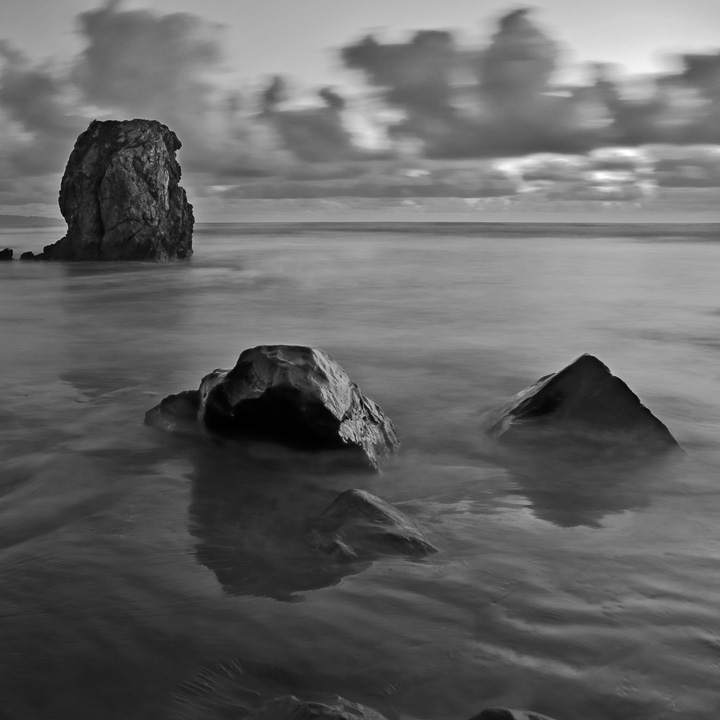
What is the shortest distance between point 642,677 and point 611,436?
277cm

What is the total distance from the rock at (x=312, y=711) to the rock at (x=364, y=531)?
38.9 inches

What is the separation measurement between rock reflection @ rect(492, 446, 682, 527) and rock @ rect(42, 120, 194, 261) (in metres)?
23.4

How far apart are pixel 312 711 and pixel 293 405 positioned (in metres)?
2.76

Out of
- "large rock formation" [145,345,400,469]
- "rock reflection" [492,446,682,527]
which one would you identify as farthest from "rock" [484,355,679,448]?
"large rock formation" [145,345,400,469]

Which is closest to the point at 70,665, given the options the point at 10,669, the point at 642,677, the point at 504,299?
the point at 10,669

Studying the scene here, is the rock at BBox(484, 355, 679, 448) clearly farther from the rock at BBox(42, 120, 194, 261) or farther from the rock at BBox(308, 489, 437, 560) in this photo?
the rock at BBox(42, 120, 194, 261)

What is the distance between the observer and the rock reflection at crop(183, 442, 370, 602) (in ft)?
10.1

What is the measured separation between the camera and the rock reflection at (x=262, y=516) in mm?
3074

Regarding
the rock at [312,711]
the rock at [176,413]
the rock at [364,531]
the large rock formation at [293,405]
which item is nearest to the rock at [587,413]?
the large rock formation at [293,405]

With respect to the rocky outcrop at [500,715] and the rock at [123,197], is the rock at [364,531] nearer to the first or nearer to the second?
the rocky outcrop at [500,715]

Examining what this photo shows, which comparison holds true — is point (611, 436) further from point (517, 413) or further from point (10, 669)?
point (10, 669)

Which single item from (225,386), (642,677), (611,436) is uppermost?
(225,386)

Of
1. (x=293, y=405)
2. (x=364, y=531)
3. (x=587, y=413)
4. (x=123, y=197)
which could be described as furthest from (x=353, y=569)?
(x=123, y=197)

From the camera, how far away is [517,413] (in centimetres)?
549
